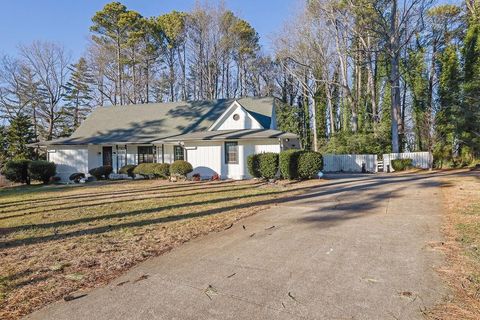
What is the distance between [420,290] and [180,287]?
2.43m

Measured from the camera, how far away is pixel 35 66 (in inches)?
1393

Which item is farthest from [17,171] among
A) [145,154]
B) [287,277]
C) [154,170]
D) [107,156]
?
[287,277]

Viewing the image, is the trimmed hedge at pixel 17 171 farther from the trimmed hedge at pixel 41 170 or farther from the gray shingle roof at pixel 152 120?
the gray shingle roof at pixel 152 120

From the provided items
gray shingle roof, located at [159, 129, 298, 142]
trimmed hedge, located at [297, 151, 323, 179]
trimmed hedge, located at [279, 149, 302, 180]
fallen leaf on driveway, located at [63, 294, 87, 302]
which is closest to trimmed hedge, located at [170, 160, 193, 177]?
gray shingle roof, located at [159, 129, 298, 142]

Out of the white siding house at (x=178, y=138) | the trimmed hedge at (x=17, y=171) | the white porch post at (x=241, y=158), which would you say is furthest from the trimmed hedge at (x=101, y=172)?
the white porch post at (x=241, y=158)

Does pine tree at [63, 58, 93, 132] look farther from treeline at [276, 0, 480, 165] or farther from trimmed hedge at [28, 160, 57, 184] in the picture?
treeline at [276, 0, 480, 165]

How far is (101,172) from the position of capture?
20.1m

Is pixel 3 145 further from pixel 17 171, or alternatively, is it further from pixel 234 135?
pixel 234 135

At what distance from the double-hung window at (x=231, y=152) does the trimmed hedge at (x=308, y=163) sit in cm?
481

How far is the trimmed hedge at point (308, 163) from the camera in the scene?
14.8 metres

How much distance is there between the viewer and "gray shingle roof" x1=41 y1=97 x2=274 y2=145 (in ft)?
69.9

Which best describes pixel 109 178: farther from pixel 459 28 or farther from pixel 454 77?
pixel 459 28

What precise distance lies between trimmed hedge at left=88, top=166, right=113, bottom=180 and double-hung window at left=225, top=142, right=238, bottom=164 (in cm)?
783

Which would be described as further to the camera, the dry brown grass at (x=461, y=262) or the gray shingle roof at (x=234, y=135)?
the gray shingle roof at (x=234, y=135)
